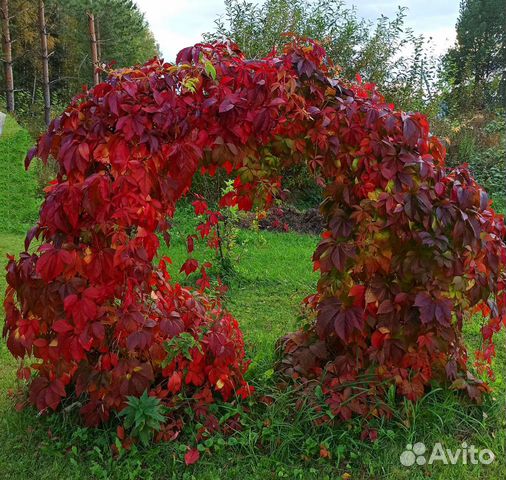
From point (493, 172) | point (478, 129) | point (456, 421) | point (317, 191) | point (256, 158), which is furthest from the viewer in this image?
point (478, 129)

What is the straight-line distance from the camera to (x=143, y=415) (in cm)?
244

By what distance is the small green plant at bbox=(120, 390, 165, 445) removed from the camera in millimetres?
2436

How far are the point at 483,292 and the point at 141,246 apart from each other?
1.65 m

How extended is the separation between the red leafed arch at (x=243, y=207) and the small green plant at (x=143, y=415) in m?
0.07

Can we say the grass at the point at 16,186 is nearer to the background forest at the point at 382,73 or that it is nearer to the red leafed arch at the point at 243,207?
the background forest at the point at 382,73

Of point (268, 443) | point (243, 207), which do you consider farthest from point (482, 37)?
point (268, 443)

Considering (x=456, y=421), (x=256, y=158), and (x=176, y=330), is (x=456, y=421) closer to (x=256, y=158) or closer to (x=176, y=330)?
(x=176, y=330)

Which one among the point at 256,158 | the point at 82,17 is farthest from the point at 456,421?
the point at 82,17

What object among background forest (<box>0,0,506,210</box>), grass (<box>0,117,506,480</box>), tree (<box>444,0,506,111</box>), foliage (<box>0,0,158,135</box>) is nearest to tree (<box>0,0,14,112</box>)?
background forest (<box>0,0,506,210</box>)

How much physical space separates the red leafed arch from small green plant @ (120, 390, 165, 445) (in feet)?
0.24

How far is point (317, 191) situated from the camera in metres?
9.80

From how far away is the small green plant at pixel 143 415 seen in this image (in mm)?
2436

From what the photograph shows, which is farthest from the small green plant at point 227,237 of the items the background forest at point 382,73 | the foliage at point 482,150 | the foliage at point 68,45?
the foliage at point 68,45

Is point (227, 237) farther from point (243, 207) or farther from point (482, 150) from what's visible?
point (482, 150)
